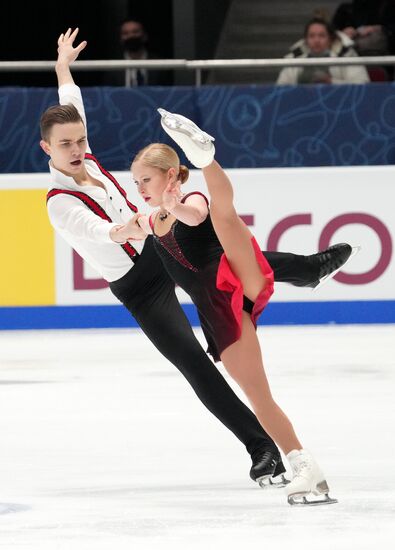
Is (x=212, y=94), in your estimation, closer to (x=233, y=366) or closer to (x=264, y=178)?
(x=264, y=178)

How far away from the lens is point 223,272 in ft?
13.1

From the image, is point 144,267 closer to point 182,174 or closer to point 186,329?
point 186,329

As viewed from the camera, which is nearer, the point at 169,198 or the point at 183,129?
the point at 183,129

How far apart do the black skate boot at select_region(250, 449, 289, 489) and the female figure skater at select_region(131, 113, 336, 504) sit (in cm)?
21

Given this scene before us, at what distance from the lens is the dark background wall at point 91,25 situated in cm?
1184

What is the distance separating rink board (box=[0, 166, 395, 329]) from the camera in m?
7.99

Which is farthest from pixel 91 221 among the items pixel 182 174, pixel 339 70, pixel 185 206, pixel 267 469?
pixel 339 70

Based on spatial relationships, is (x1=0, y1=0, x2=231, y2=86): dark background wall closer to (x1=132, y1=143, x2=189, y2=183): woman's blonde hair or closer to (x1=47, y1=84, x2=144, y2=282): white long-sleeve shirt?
(x1=47, y1=84, x2=144, y2=282): white long-sleeve shirt

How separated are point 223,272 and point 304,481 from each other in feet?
2.09

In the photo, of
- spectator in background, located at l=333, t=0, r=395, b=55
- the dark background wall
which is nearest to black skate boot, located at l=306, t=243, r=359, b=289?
spectator in background, located at l=333, t=0, r=395, b=55

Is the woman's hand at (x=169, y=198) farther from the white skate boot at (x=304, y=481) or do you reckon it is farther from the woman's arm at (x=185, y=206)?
the white skate boot at (x=304, y=481)

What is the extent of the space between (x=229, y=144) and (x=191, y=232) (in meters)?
A: 4.25

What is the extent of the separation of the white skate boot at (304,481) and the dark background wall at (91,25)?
814cm

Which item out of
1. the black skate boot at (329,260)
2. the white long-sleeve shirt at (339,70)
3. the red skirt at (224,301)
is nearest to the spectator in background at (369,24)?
the white long-sleeve shirt at (339,70)
